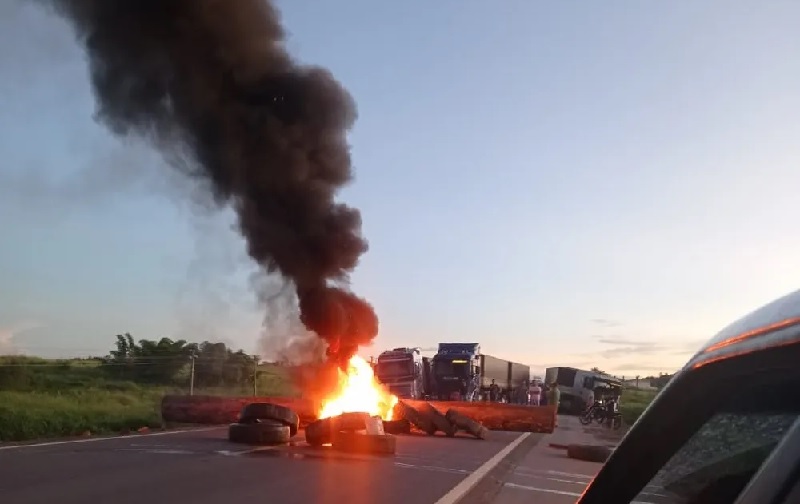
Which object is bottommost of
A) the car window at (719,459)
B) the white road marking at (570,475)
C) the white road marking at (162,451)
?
the white road marking at (570,475)

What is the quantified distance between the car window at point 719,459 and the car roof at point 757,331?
0.18 meters

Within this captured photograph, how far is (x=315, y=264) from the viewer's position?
26.6 meters

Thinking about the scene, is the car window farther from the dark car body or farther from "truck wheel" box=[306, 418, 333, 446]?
"truck wheel" box=[306, 418, 333, 446]

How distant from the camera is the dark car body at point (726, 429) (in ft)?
4.96

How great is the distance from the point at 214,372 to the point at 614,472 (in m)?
35.9

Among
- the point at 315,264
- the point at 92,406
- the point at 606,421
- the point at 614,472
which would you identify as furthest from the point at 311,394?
the point at 614,472

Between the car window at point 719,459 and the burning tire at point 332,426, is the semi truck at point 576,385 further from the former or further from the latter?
the car window at point 719,459

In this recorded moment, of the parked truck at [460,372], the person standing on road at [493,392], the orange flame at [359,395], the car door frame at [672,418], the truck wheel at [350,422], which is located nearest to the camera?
the car door frame at [672,418]

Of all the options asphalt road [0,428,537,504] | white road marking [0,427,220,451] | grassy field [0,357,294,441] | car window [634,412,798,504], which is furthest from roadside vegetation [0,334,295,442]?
car window [634,412,798,504]

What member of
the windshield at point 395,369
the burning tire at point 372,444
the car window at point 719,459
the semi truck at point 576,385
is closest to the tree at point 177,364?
the windshield at point 395,369

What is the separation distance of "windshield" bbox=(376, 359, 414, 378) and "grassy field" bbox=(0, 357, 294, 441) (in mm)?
4116

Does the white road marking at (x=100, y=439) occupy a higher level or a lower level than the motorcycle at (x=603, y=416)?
lower

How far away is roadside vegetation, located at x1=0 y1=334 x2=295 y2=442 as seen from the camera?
65.5 ft

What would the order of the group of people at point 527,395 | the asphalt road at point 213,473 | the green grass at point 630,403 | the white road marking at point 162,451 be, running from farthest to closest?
1. the group of people at point 527,395
2. the green grass at point 630,403
3. the white road marking at point 162,451
4. the asphalt road at point 213,473
